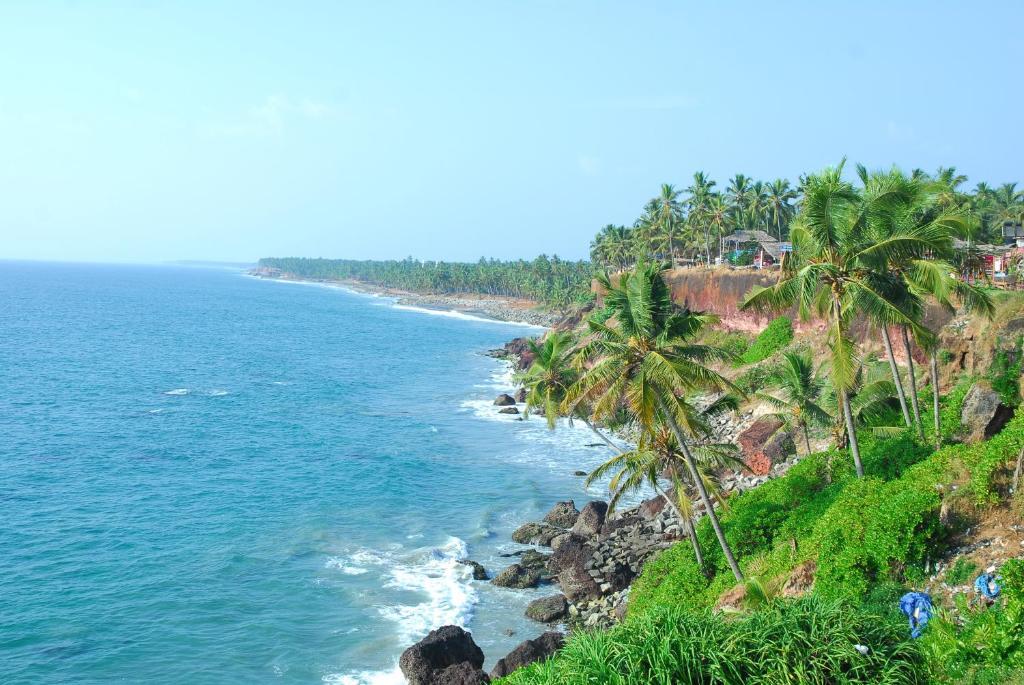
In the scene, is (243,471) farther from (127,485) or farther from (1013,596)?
(1013,596)

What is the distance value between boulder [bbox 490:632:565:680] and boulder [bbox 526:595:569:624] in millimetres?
3239

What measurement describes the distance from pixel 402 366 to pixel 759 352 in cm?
4471

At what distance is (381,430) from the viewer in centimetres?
5634

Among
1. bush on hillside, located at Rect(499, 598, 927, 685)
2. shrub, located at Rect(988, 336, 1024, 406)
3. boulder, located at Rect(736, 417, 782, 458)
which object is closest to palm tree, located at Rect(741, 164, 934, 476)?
shrub, located at Rect(988, 336, 1024, 406)

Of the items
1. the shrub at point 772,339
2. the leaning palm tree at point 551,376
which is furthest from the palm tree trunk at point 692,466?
the shrub at point 772,339

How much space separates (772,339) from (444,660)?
39370mm

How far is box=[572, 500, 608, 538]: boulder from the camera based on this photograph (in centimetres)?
3422

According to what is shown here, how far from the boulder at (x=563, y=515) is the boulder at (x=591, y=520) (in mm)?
475

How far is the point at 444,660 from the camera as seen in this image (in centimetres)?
2317

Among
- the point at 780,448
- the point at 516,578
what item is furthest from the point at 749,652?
the point at 780,448

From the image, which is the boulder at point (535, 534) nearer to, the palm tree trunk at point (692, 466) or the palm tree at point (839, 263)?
the palm tree trunk at point (692, 466)

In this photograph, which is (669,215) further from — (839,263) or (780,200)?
(839,263)

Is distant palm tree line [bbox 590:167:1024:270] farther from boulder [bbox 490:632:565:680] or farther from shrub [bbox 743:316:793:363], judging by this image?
boulder [bbox 490:632:565:680]

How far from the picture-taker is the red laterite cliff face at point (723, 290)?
61.4 m
